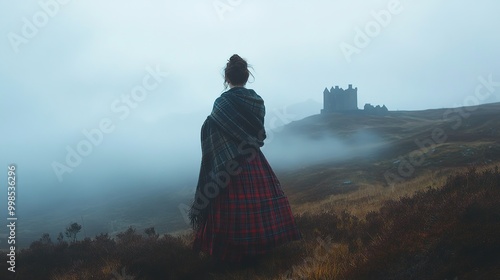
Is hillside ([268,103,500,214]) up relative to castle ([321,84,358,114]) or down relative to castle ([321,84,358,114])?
down

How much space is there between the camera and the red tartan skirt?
5188mm

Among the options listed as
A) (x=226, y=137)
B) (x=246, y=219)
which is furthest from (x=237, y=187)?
(x=226, y=137)

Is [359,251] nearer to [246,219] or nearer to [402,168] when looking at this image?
[246,219]

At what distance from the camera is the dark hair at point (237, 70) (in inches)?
222

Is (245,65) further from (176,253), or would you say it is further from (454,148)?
(454,148)

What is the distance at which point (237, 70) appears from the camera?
5652mm

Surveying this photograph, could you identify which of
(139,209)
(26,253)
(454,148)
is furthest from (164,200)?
(26,253)

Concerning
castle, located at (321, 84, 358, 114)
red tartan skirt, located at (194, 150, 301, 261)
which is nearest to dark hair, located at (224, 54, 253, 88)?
red tartan skirt, located at (194, 150, 301, 261)

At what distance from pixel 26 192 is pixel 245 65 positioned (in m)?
124

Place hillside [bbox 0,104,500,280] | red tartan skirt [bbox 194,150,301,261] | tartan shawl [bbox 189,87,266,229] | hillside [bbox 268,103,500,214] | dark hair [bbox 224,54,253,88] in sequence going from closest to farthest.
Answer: hillside [bbox 0,104,500,280]
red tartan skirt [bbox 194,150,301,261]
tartan shawl [bbox 189,87,266,229]
dark hair [bbox 224,54,253,88]
hillside [bbox 268,103,500,214]

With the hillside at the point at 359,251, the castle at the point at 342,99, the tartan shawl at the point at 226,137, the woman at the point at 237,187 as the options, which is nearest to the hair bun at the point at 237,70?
the woman at the point at 237,187

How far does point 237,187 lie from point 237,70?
199cm

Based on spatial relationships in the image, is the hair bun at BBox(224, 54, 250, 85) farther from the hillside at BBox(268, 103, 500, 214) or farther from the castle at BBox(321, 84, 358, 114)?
the castle at BBox(321, 84, 358, 114)

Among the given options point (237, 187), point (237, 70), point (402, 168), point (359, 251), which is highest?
point (237, 70)
